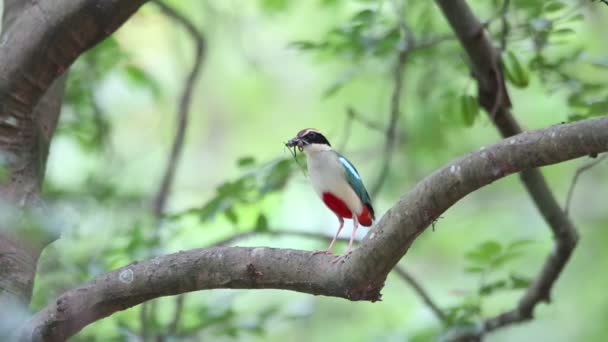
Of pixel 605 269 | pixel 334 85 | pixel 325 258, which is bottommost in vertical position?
pixel 605 269

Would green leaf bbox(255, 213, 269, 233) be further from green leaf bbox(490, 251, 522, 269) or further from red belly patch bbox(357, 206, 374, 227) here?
green leaf bbox(490, 251, 522, 269)

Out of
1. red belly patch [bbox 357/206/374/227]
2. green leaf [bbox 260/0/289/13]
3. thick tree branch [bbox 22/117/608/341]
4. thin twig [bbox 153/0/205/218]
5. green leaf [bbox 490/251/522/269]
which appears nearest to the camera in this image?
thick tree branch [bbox 22/117/608/341]

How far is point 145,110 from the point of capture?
38.0 feet

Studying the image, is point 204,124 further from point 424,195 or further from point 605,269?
point 424,195

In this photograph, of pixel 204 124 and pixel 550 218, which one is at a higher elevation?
pixel 204 124

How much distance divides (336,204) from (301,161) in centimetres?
83

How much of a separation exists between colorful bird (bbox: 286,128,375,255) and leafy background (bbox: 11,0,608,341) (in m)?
0.70

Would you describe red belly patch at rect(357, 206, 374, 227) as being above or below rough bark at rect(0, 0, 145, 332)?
below

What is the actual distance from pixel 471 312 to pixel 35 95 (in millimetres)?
2881

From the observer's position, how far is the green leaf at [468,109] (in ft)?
14.4

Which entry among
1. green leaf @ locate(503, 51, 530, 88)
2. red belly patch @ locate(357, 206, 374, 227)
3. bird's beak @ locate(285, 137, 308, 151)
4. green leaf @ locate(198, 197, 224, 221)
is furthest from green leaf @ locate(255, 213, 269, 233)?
green leaf @ locate(503, 51, 530, 88)

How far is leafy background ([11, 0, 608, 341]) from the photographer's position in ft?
16.5

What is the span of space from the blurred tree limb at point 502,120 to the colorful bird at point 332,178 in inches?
35.0

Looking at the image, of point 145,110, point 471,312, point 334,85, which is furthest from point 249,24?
point 471,312
